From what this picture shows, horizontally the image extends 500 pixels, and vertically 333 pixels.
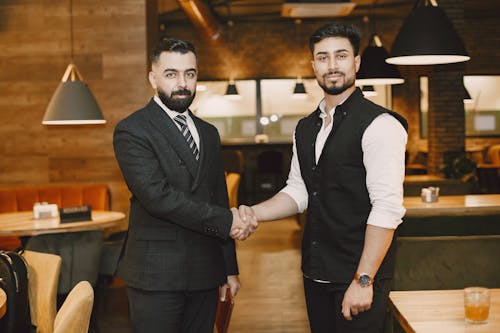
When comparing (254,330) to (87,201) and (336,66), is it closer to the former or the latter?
(87,201)

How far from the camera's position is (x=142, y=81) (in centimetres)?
650

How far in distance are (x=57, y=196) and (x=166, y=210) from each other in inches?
171

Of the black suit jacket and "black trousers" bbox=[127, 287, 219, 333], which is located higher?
the black suit jacket

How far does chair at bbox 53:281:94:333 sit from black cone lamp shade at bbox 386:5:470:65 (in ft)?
9.13

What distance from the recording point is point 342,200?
2.32 m

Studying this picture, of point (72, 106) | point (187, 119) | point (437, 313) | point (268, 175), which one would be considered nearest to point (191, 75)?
point (187, 119)

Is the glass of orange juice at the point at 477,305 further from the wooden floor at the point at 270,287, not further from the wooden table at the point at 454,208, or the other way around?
the wooden floor at the point at 270,287

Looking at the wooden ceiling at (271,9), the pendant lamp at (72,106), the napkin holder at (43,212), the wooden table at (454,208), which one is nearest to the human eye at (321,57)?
the wooden table at (454,208)

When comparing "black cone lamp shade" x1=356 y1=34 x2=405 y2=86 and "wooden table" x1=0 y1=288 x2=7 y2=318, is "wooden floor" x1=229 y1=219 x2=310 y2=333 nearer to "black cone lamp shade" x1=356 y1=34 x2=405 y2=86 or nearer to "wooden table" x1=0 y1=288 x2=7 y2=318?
"black cone lamp shade" x1=356 y1=34 x2=405 y2=86

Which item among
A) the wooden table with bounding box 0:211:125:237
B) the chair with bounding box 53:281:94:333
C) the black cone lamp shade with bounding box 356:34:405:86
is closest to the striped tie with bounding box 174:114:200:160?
the chair with bounding box 53:281:94:333

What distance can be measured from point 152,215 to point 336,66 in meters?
0.86

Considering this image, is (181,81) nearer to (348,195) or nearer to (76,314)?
(348,195)

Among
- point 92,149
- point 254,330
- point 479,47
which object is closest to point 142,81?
point 92,149

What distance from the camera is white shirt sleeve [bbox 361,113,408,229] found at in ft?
7.18
